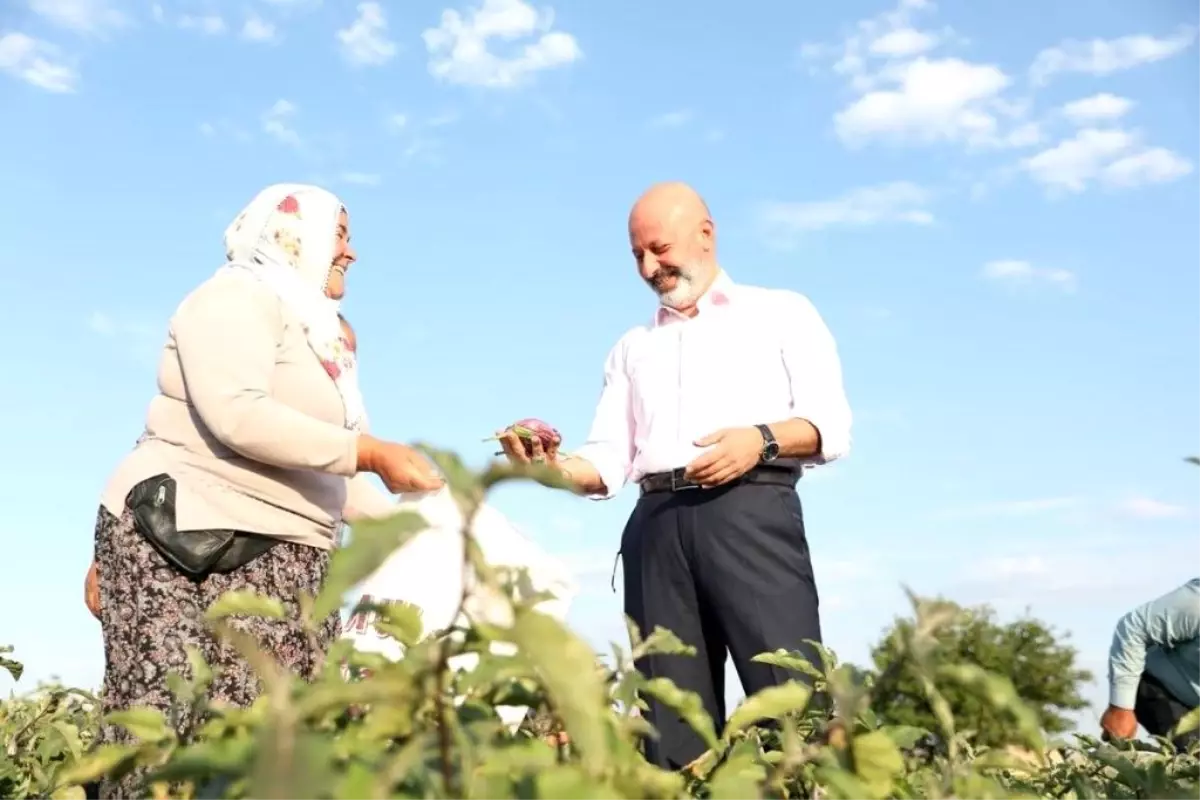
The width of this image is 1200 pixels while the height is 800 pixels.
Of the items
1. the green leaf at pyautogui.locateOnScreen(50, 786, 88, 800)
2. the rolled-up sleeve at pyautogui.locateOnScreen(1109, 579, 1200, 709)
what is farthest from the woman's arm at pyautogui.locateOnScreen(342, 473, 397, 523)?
the rolled-up sleeve at pyautogui.locateOnScreen(1109, 579, 1200, 709)

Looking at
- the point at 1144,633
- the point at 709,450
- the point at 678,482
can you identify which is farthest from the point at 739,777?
the point at 1144,633

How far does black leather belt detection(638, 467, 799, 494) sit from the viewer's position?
15.3 ft

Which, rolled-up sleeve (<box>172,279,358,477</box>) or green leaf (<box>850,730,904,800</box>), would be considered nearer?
green leaf (<box>850,730,904,800</box>)

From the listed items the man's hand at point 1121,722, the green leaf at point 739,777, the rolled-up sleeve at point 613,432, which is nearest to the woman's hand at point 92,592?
the rolled-up sleeve at point 613,432

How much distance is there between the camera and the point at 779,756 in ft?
6.27

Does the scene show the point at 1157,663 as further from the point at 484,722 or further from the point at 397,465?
the point at 484,722

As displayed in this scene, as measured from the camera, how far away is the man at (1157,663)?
7395 millimetres

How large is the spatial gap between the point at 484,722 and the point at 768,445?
3.19 meters

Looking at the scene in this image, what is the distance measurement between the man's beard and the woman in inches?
63.7

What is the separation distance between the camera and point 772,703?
164cm

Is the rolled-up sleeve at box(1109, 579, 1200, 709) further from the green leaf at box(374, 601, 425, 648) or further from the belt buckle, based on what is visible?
the green leaf at box(374, 601, 425, 648)

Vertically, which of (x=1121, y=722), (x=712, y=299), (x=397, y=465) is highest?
(x=712, y=299)

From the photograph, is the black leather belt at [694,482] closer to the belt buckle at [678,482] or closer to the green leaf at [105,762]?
the belt buckle at [678,482]

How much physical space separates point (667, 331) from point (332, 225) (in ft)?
4.87
